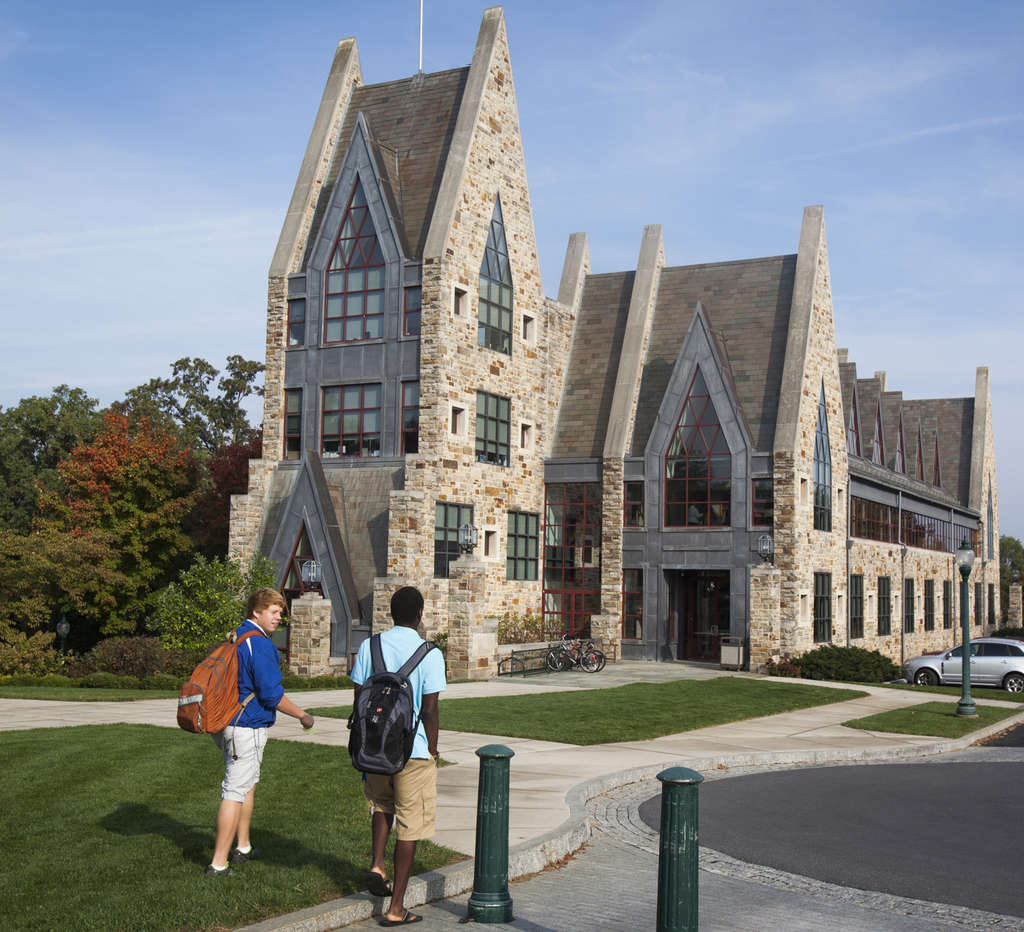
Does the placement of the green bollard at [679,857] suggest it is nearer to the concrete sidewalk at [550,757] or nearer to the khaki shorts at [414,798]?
the concrete sidewalk at [550,757]

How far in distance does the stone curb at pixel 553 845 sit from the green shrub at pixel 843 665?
45.8 feet

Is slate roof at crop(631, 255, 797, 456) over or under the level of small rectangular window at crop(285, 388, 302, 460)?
over

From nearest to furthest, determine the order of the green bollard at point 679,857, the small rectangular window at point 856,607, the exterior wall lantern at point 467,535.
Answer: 1. the green bollard at point 679,857
2. the exterior wall lantern at point 467,535
3. the small rectangular window at point 856,607

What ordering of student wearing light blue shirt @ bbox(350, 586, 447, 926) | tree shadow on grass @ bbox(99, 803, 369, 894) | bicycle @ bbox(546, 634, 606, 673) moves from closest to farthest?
student wearing light blue shirt @ bbox(350, 586, 447, 926) → tree shadow on grass @ bbox(99, 803, 369, 894) → bicycle @ bbox(546, 634, 606, 673)

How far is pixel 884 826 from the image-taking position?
37.9 ft

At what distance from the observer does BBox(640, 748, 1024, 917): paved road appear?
9250 mm

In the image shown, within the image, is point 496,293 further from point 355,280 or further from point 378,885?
point 378,885

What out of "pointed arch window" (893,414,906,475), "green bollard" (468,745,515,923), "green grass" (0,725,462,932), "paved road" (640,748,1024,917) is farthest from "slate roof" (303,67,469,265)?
"green bollard" (468,745,515,923)

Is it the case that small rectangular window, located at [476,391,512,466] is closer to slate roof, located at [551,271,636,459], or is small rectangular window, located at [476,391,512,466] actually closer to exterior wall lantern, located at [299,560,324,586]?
slate roof, located at [551,271,636,459]

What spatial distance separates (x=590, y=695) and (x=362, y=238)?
55.8ft

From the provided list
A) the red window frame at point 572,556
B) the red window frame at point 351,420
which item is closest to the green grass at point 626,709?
the red window frame at point 572,556

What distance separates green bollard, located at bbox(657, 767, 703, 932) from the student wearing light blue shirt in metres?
1.64

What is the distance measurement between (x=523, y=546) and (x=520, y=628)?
8.80 ft

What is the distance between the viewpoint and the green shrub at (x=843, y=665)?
3177cm
